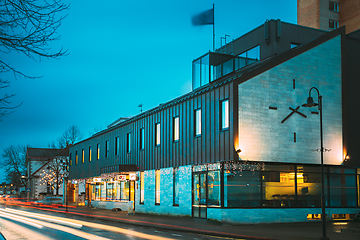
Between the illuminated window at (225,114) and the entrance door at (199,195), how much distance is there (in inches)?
147

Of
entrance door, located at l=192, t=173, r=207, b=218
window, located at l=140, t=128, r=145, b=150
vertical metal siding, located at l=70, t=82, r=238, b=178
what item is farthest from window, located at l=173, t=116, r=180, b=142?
window, located at l=140, t=128, r=145, b=150

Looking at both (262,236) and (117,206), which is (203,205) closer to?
(262,236)

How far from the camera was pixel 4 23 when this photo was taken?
8016mm

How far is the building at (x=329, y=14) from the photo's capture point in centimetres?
6200

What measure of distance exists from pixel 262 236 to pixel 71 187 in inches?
1908

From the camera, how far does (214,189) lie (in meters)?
24.5

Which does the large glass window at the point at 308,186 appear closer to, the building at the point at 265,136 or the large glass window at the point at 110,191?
the building at the point at 265,136

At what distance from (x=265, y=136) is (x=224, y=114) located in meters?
2.68

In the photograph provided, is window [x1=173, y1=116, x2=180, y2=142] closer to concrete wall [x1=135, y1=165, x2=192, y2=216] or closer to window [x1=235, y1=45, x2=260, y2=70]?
concrete wall [x1=135, y1=165, x2=192, y2=216]

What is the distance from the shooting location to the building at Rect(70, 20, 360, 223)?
76.5 feet

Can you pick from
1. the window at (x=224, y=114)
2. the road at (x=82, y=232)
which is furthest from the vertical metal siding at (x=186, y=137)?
the road at (x=82, y=232)

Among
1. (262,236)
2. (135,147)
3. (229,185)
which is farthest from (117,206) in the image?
(262,236)

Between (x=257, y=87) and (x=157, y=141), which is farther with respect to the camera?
(x=157, y=141)

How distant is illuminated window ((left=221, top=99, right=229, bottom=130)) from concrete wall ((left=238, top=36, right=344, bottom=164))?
89cm
